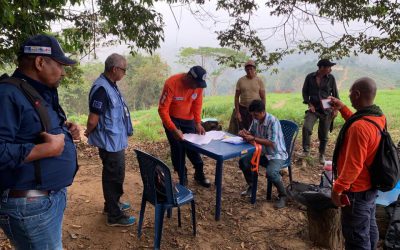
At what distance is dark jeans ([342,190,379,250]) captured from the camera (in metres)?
2.68

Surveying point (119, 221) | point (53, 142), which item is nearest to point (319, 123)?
point (119, 221)

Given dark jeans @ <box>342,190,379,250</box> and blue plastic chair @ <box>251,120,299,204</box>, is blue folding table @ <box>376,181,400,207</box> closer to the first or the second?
dark jeans @ <box>342,190,379,250</box>

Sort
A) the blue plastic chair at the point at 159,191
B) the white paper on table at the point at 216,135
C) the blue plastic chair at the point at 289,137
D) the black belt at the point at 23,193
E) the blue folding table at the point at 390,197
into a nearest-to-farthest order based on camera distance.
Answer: the black belt at the point at 23,193 → the blue plastic chair at the point at 159,191 → the blue folding table at the point at 390,197 → the white paper on table at the point at 216,135 → the blue plastic chair at the point at 289,137

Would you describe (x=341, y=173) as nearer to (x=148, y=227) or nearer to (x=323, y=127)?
(x=148, y=227)

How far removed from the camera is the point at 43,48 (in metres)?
1.81

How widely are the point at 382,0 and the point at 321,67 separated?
1366 mm

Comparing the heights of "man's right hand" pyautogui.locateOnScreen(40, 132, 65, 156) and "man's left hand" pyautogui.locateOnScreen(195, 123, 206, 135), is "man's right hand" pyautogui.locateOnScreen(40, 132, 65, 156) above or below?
above

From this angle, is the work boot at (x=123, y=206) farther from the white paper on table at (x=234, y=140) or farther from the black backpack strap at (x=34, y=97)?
the black backpack strap at (x=34, y=97)

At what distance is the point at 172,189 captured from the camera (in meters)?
3.31

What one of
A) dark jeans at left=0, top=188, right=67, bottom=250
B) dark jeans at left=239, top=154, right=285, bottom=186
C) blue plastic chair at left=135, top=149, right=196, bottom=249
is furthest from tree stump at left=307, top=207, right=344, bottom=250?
dark jeans at left=0, top=188, right=67, bottom=250

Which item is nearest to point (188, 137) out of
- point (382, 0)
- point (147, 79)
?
point (382, 0)

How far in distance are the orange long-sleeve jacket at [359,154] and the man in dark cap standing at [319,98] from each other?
3.49 metres

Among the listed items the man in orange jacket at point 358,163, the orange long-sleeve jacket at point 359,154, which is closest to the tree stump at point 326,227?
the man in orange jacket at point 358,163

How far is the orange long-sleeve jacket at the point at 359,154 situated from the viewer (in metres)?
2.48
